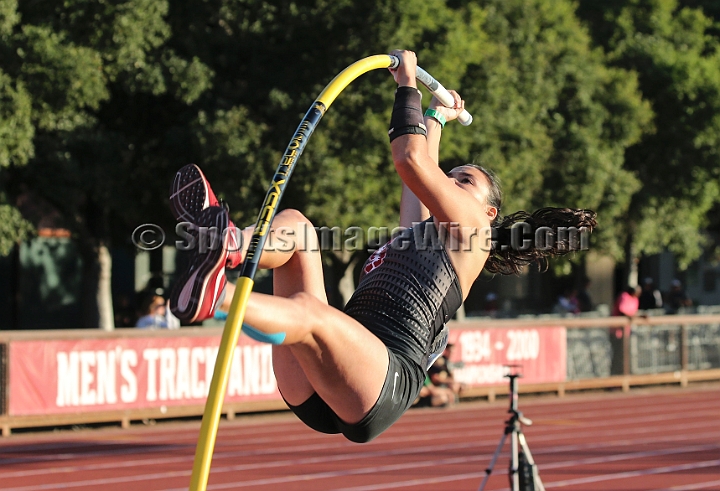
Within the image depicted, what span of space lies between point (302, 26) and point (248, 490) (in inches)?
372

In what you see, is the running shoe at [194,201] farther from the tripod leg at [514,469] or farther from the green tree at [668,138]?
the green tree at [668,138]

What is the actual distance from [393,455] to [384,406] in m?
6.84

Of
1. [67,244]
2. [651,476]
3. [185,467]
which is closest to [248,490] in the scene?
[185,467]

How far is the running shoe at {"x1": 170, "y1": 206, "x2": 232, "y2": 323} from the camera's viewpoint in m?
3.13

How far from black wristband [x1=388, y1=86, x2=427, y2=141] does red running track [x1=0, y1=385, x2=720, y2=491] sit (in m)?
5.44

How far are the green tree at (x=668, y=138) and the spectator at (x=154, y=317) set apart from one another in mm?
14754

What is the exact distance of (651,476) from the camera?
9.49 m

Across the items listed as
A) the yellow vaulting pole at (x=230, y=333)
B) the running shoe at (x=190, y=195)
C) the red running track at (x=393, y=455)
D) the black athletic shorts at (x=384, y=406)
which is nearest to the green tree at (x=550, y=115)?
the red running track at (x=393, y=455)

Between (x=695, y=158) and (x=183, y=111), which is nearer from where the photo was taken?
(x=183, y=111)

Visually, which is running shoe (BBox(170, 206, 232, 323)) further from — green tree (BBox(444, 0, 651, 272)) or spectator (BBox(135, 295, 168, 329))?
green tree (BBox(444, 0, 651, 272))

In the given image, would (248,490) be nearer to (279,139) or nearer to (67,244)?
(279,139)

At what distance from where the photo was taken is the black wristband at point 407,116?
379 centimetres

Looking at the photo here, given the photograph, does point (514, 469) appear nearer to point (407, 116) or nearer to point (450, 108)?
point (450, 108)

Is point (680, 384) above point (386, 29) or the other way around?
the other way around
